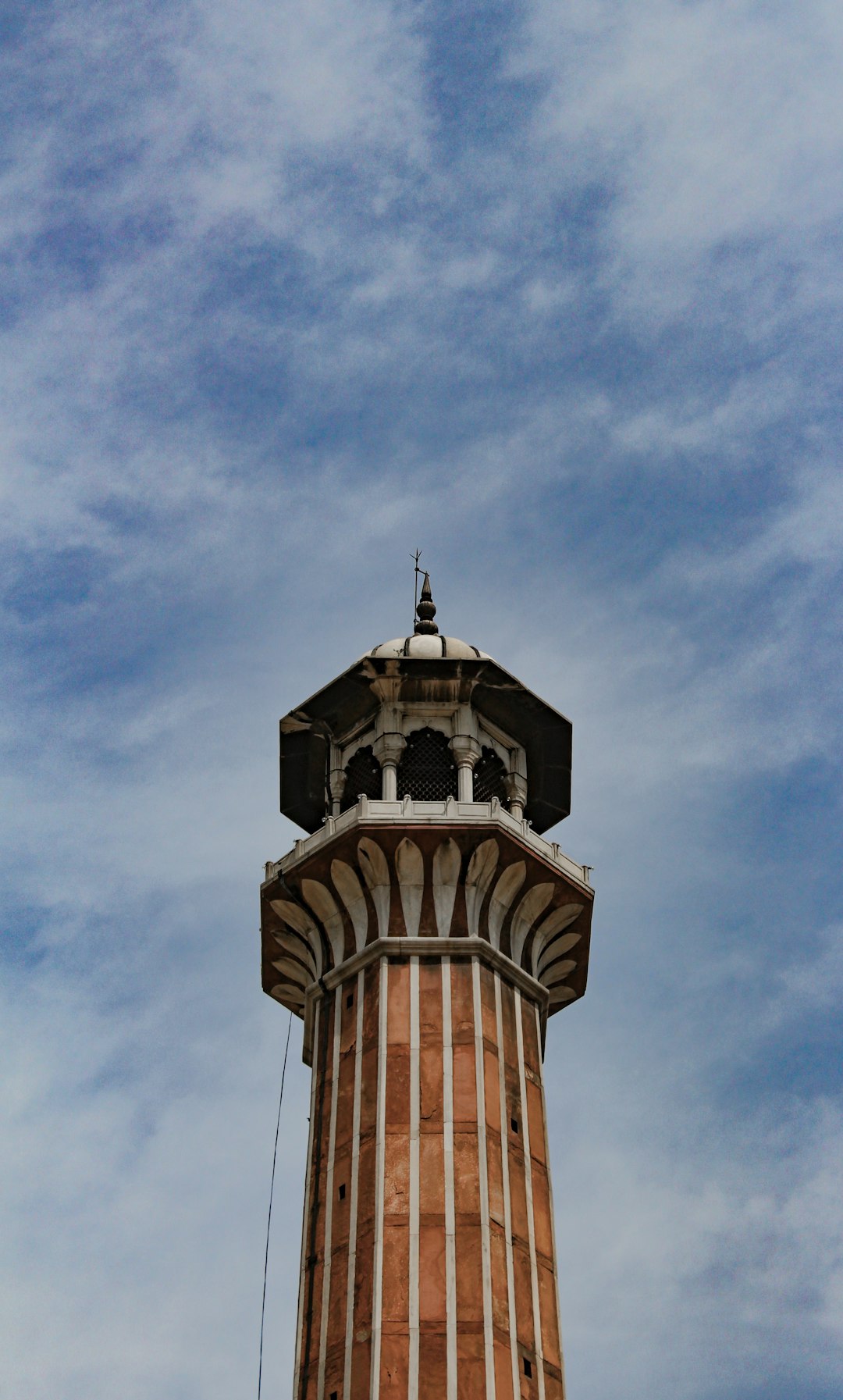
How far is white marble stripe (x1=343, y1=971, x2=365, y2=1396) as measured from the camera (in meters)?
32.6

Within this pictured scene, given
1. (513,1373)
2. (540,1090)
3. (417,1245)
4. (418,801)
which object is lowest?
(513,1373)

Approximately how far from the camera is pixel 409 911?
38.4 metres

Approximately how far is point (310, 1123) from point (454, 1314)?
19.7 ft

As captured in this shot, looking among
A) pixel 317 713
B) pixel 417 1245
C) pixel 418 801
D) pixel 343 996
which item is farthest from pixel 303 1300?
pixel 317 713

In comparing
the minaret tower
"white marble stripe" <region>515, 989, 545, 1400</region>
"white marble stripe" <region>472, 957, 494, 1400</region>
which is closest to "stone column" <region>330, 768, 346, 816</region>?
the minaret tower

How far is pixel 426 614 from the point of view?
47188 mm

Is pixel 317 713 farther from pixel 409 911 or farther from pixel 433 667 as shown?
pixel 409 911

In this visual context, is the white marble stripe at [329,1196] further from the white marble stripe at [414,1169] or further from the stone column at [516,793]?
the stone column at [516,793]

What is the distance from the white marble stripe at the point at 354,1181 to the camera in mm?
32562

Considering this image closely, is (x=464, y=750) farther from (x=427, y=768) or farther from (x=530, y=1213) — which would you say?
(x=530, y=1213)

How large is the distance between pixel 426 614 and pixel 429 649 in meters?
3.96

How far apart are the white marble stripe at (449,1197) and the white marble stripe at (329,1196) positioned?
2433mm

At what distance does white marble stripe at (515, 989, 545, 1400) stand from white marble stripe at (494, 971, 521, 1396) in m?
0.57

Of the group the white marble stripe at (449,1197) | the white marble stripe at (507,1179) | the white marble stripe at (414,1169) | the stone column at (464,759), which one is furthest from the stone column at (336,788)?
the white marble stripe at (507,1179)
